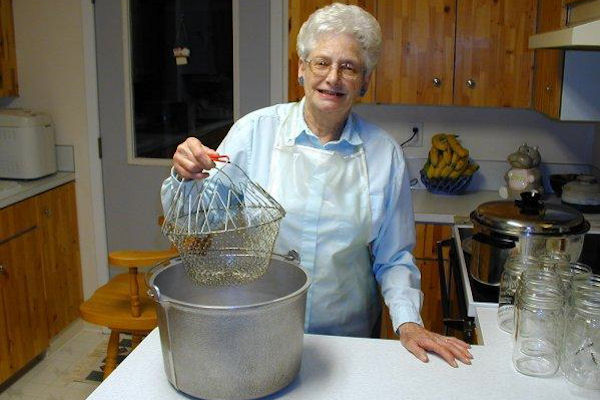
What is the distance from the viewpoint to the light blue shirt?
1.43m

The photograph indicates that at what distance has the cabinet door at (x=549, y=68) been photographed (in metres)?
2.14

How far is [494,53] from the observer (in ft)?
8.47

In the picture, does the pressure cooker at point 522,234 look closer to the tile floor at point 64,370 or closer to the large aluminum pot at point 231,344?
the large aluminum pot at point 231,344

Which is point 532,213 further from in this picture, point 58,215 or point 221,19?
point 58,215

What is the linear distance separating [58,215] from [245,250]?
2233 mm

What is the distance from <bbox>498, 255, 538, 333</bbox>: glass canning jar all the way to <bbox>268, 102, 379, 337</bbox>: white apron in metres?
0.32

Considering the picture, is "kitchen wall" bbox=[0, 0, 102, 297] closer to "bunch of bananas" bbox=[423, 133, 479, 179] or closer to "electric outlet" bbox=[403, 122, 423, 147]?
"electric outlet" bbox=[403, 122, 423, 147]

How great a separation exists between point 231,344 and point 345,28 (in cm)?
74

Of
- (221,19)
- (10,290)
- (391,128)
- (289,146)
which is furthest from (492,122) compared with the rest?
(10,290)

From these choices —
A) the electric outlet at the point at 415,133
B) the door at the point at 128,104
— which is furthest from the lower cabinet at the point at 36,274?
the electric outlet at the point at 415,133

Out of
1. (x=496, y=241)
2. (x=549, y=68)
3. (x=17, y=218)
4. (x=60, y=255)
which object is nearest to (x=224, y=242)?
(x=496, y=241)

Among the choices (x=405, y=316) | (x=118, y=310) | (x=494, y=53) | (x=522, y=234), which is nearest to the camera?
(x=405, y=316)

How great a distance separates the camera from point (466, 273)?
1742mm

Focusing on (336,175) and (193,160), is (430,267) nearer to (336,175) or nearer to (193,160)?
(336,175)
